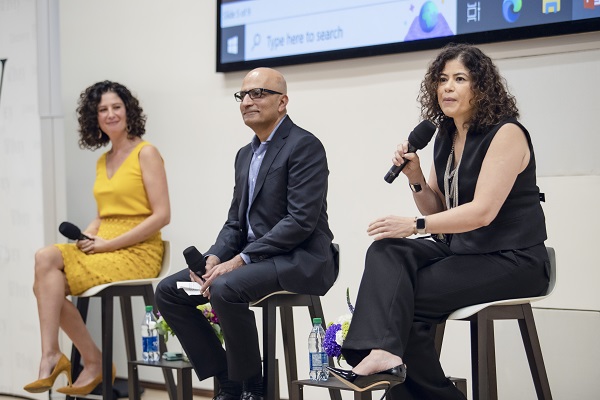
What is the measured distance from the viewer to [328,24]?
4.48 meters

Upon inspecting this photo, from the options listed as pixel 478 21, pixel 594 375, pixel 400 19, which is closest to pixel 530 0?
pixel 478 21

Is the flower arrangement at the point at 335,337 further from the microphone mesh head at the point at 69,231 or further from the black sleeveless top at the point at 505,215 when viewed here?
the microphone mesh head at the point at 69,231

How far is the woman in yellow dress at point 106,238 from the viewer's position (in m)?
4.29

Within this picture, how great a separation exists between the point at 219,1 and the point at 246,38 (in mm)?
287

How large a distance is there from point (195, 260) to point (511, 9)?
1738 millimetres

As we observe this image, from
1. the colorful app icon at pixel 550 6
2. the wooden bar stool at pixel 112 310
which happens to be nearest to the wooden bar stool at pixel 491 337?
the colorful app icon at pixel 550 6

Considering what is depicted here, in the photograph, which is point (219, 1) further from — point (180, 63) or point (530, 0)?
point (530, 0)

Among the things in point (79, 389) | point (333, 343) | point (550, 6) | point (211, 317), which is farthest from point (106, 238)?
point (550, 6)

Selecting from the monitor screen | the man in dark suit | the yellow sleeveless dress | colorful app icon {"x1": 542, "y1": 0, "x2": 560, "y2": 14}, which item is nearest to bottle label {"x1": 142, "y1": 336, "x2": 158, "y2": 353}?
the yellow sleeveless dress

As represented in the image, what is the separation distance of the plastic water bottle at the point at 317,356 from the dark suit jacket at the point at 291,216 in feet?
0.50

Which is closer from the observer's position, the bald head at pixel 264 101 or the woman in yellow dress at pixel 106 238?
the bald head at pixel 264 101

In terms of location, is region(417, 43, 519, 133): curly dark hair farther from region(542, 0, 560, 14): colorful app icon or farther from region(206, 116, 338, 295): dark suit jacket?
region(542, 0, 560, 14): colorful app icon

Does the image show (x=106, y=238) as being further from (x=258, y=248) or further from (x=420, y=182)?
(x=420, y=182)

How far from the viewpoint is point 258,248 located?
3455 millimetres
